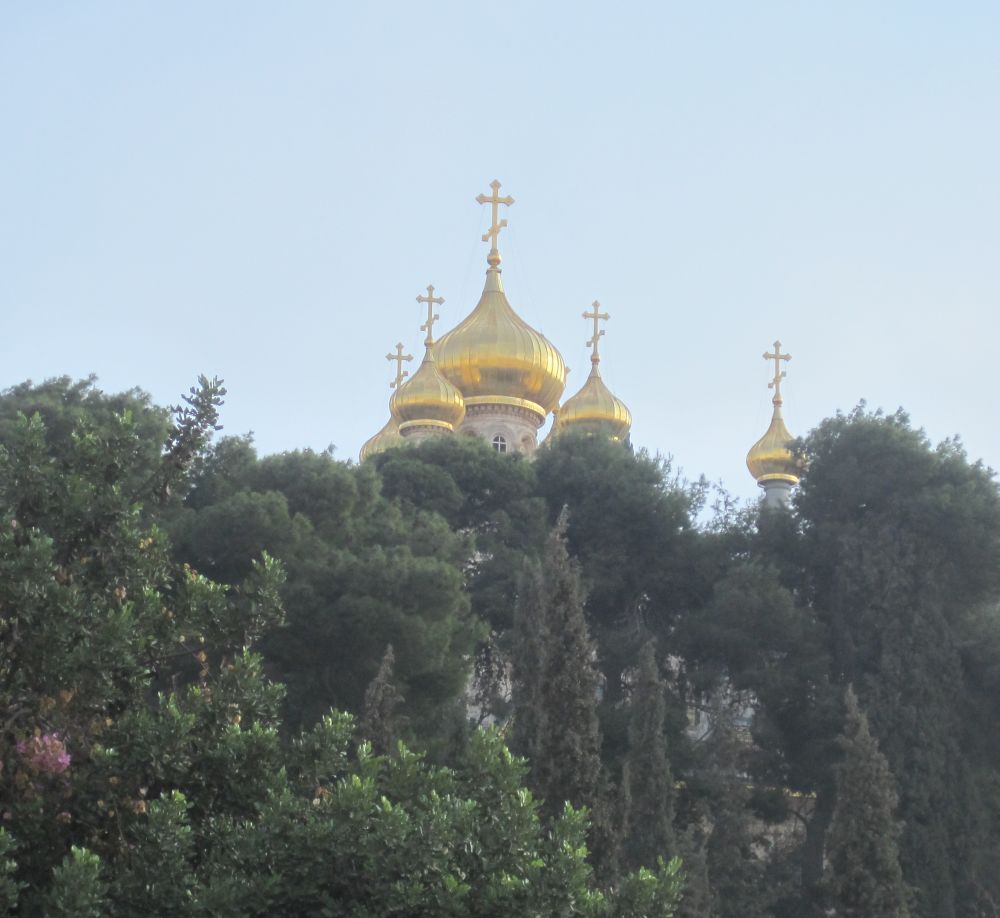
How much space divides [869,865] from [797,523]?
9.74 m

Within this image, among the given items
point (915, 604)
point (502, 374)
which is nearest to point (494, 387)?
point (502, 374)

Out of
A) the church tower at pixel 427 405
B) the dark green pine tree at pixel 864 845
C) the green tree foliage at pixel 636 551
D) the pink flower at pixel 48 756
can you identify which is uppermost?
the church tower at pixel 427 405

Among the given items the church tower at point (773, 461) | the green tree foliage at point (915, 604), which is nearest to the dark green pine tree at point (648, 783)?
the green tree foliage at point (915, 604)

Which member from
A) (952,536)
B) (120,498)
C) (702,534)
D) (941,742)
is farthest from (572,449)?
(120,498)

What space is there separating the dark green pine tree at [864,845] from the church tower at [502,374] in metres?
20.2

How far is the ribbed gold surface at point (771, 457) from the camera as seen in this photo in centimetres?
4288

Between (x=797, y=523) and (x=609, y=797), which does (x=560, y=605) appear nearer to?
(x=609, y=797)

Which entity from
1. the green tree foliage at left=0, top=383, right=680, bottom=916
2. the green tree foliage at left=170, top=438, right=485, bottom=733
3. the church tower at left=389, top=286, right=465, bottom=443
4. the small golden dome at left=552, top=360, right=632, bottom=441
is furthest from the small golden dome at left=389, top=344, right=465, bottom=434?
the green tree foliage at left=0, top=383, right=680, bottom=916

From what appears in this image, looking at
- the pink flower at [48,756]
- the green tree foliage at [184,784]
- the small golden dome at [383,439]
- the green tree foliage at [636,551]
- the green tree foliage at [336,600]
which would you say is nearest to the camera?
the green tree foliage at [184,784]

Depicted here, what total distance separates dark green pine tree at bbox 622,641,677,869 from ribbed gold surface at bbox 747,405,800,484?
76.7 feet

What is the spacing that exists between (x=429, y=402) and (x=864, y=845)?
69.0 ft

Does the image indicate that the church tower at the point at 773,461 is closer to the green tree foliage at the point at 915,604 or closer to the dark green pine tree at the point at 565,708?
the green tree foliage at the point at 915,604

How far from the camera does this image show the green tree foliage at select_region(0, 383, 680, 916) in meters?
8.20

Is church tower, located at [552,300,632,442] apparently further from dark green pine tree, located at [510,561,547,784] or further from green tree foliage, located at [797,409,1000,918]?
dark green pine tree, located at [510,561,547,784]
